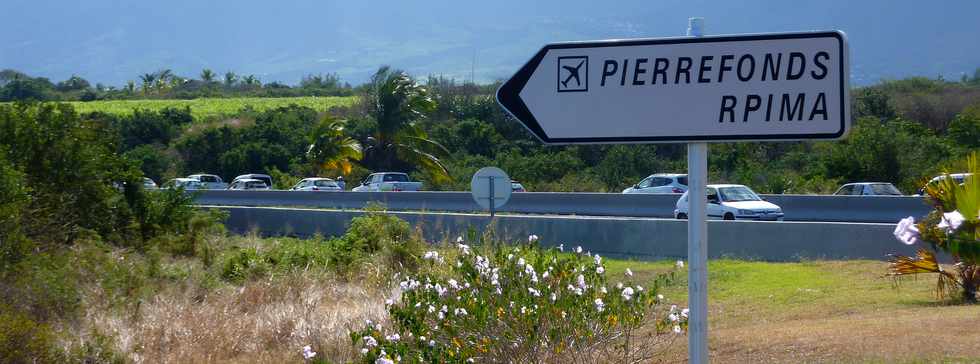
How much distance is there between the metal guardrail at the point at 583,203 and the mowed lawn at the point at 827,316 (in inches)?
347

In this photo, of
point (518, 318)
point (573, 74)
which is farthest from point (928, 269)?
point (573, 74)

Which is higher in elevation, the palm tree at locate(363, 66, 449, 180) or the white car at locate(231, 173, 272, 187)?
the palm tree at locate(363, 66, 449, 180)

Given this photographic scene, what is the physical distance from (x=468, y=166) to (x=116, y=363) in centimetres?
4222

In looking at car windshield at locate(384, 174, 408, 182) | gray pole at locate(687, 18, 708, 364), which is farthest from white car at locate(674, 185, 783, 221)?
gray pole at locate(687, 18, 708, 364)

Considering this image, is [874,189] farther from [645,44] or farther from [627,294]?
[645,44]

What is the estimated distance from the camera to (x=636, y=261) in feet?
62.2

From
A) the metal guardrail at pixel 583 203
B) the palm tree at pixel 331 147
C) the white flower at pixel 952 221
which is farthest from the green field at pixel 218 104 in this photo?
the white flower at pixel 952 221

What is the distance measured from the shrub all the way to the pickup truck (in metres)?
38.8

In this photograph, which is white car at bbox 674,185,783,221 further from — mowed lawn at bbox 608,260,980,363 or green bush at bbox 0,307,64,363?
green bush at bbox 0,307,64,363

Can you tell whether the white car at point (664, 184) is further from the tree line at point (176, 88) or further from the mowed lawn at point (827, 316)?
the tree line at point (176, 88)

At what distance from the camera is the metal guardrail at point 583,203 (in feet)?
93.9

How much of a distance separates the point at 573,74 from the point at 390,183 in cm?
4250

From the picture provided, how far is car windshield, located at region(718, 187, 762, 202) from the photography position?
28.1m

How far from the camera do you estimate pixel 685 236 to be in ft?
60.5
